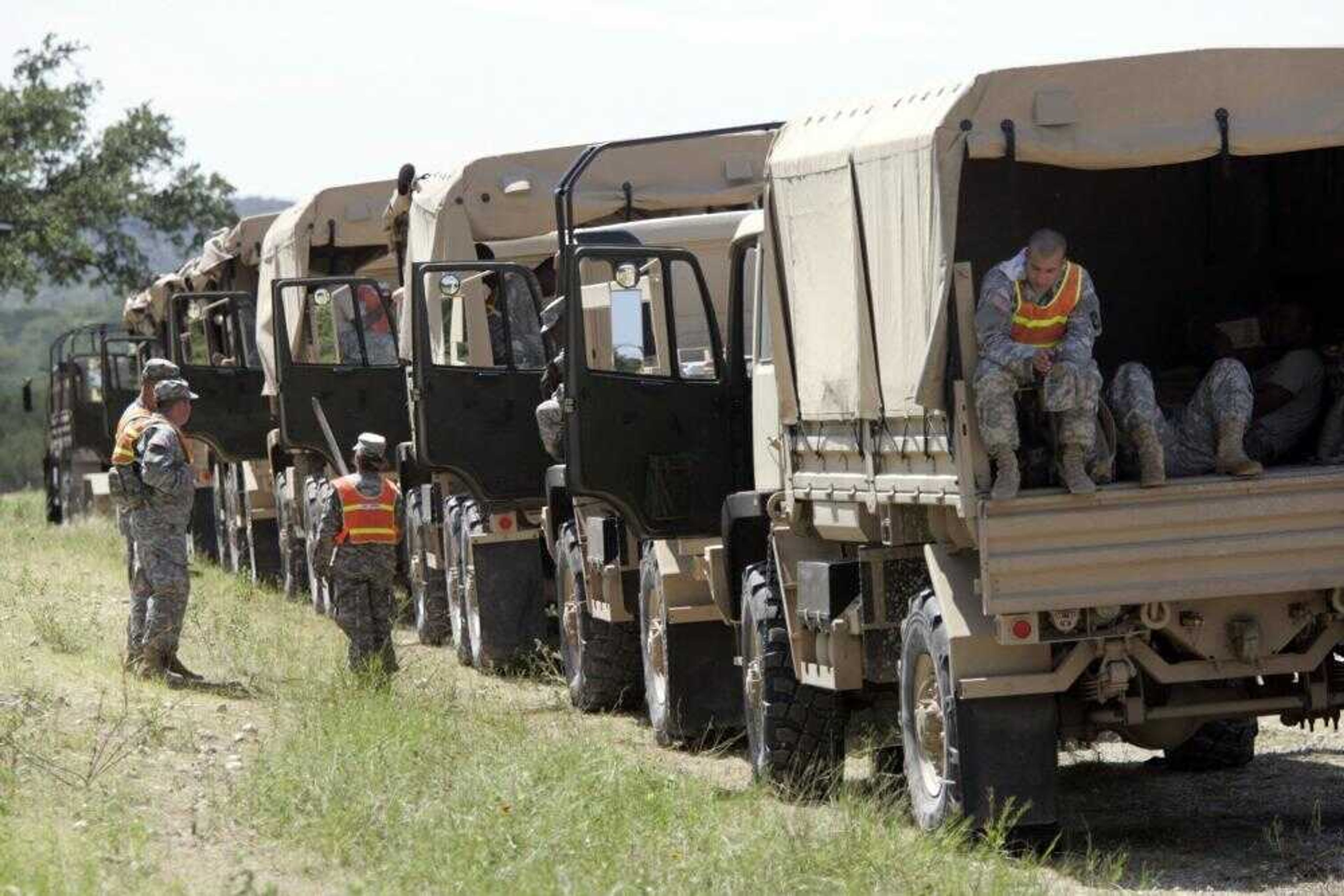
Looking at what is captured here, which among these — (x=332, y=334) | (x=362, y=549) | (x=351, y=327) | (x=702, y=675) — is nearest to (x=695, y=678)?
(x=702, y=675)

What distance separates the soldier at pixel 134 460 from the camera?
15266mm

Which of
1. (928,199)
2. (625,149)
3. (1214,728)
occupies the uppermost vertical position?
(625,149)

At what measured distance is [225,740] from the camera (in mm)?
12742

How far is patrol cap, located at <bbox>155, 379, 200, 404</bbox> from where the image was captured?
49.5ft

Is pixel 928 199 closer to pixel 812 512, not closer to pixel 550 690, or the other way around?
pixel 812 512

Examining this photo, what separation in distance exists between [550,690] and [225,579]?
9.69 m

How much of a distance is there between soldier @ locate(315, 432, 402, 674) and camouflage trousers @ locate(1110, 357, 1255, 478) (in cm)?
594

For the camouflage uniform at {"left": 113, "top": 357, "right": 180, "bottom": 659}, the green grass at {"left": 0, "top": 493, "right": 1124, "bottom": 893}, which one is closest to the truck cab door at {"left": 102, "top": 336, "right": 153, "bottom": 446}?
the camouflage uniform at {"left": 113, "top": 357, "right": 180, "bottom": 659}

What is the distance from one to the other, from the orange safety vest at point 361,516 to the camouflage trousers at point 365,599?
0.05 m

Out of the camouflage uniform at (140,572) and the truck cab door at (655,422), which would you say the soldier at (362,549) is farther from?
the truck cab door at (655,422)

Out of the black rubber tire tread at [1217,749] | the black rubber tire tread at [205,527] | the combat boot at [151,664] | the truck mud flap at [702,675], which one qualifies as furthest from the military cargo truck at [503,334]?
the black rubber tire tread at [205,527]

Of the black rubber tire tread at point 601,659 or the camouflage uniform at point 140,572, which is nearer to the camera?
the black rubber tire tread at point 601,659

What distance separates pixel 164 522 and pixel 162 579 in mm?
313

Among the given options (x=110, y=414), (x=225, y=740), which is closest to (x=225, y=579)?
(x=110, y=414)
